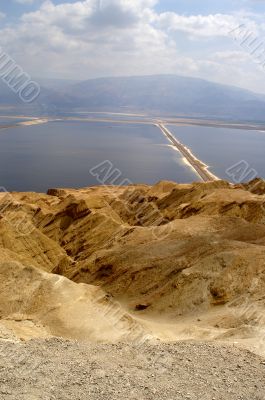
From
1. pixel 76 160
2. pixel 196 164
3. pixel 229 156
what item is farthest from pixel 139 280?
pixel 229 156

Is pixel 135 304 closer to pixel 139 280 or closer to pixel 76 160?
pixel 139 280

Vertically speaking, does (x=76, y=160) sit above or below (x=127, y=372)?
above

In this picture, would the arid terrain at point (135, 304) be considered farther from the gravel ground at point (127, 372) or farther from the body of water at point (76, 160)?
the body of water at point (76, 160)

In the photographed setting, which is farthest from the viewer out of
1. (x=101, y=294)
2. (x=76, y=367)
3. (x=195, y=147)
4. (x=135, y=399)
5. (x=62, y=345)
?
(x=195, y=147)

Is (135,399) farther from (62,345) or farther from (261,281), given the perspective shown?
(261,281)

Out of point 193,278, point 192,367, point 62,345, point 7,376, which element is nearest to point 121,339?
point 62,345

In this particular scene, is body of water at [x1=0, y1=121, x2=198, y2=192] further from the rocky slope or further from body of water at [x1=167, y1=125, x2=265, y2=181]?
the rocky slope

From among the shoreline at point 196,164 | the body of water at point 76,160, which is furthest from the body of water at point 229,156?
the body of water at point 76,160
